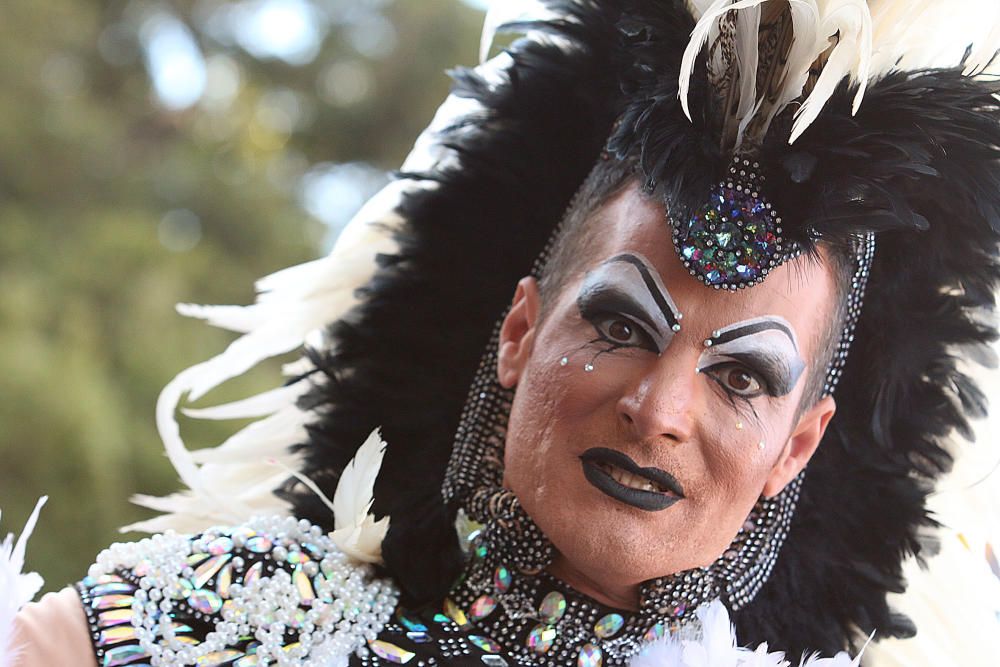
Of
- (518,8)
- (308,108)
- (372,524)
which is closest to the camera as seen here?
(372,524)

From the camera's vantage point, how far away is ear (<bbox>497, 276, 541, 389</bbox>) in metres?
1.76

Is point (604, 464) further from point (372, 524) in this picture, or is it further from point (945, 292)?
point (945, 292)

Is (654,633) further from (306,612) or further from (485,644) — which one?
(306,612)

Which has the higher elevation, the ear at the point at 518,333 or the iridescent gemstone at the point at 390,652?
the ear at the point at 518,333

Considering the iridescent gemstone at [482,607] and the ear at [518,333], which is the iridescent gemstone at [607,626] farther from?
the ear at [518,333]

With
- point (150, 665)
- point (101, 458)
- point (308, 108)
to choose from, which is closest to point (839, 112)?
point (150, 665)

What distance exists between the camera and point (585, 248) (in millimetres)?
1718

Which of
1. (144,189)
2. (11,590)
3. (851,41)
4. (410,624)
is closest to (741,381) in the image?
(851,41)

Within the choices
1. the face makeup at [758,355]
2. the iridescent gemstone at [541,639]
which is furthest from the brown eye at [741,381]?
the iridescent gemstone at [541,639]

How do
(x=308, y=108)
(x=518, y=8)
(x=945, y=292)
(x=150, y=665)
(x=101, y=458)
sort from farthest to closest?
(x=308, y=108) → (x=101, y=458) → (x=518, y=8) → (x=945, y=292) → (x=150, y=665)

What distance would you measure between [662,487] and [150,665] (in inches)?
28.7

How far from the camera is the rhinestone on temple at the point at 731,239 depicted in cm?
157

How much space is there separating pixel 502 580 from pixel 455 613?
3.4 inches

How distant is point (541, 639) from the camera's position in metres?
1.64
